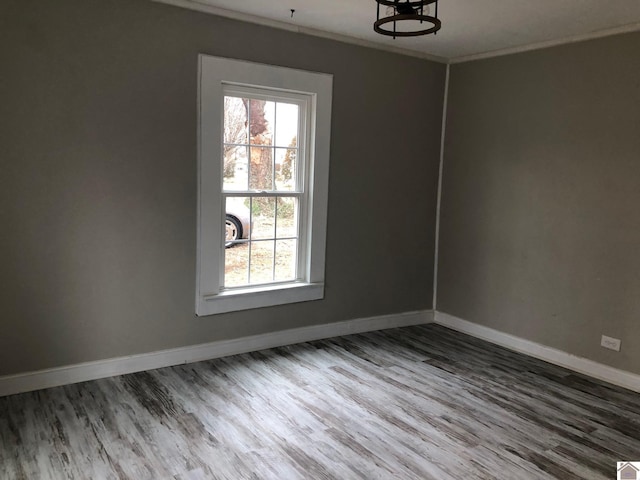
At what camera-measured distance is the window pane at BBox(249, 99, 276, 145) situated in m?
4.01

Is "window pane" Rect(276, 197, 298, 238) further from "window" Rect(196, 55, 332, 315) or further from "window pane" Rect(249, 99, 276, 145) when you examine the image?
"window pane" Rect(249, 99, 276, 145)

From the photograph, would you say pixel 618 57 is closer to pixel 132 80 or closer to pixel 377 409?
pixel 377 409

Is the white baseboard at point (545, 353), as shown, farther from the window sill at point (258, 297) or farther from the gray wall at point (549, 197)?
the window sill at point (258, 297)

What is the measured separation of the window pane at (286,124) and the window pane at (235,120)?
0.94 ft

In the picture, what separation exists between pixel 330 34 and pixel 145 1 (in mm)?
1440

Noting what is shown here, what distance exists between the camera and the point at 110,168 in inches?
135

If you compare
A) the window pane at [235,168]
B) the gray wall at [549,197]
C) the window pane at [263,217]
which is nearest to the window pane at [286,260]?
the window pane at [263,217]

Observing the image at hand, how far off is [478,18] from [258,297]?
255 cm

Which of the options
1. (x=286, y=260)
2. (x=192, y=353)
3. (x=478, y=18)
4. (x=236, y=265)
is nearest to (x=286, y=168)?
(x=286, y=260)

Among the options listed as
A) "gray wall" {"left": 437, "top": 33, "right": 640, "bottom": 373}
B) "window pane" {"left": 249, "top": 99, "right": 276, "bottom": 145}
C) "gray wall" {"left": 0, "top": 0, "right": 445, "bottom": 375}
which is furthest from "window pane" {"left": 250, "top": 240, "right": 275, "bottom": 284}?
"gray wall" {"left": 437, "top": 33, "right": 640, "bottom": 373}

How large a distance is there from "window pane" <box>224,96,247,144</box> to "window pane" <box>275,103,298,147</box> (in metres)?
0.29

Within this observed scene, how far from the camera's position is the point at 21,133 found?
3133 mm

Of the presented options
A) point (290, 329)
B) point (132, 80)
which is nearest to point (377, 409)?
point (290, 329)

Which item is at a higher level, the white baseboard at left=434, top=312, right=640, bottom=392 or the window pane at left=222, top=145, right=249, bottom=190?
the window pane at left=222, top=145, right=249, bottom=190
